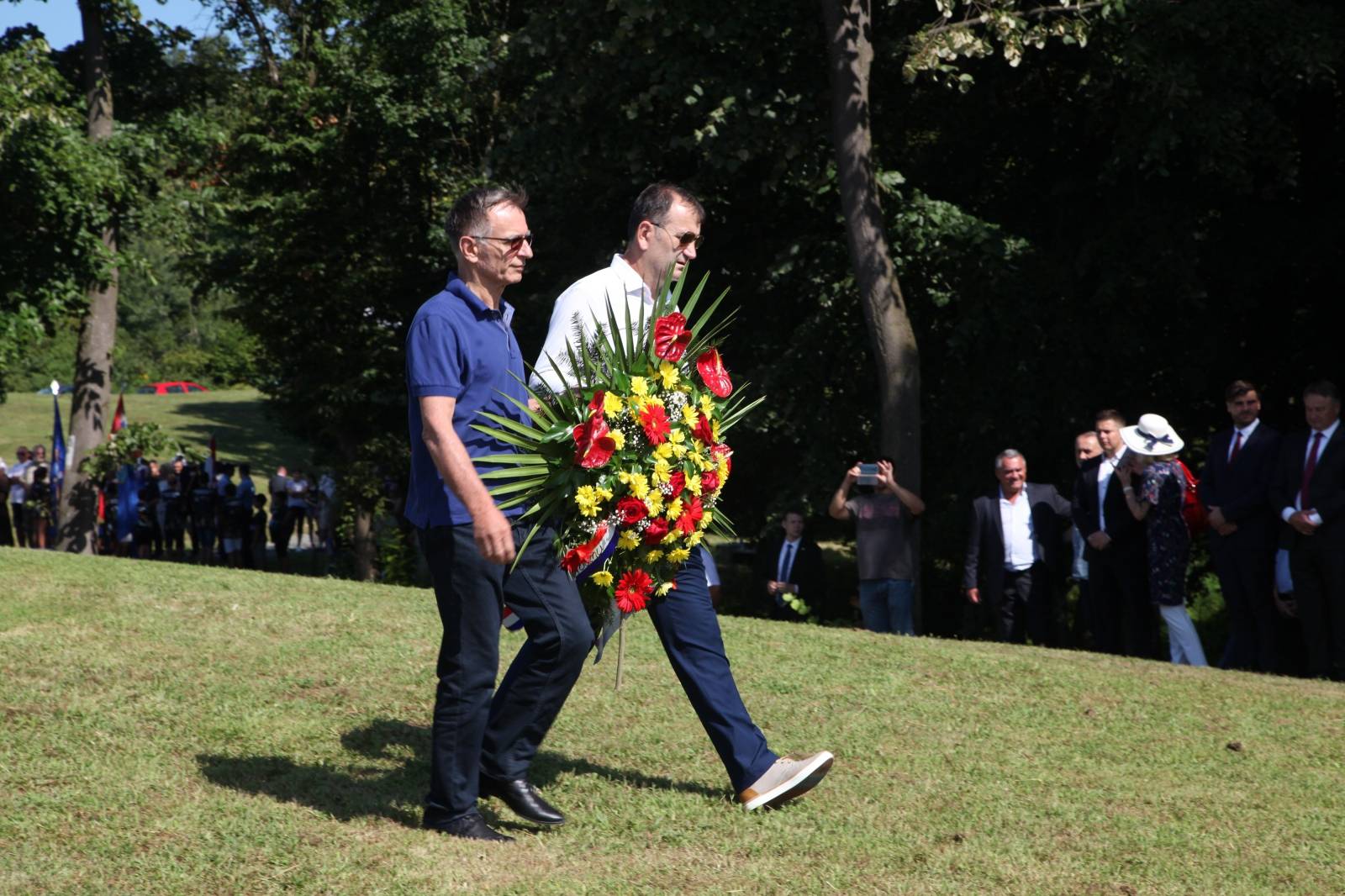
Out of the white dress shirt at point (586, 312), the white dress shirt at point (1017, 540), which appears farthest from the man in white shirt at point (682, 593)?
the white dress shirt at point (1017, 540)

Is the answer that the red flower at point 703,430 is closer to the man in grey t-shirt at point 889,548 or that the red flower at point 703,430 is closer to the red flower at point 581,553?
the red flower at point 581,553

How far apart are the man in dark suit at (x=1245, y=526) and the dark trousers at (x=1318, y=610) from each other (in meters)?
0.32

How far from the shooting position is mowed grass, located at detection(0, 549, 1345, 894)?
500cm

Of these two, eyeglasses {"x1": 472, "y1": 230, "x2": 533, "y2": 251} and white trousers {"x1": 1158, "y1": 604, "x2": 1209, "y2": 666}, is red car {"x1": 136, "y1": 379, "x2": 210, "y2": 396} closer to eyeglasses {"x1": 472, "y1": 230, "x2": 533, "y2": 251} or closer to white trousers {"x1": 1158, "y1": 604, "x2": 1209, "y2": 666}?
white trousers {"x1": 1158, "y1": 604, "x2": 1209, "y2": 666}

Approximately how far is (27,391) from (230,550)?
211 feet

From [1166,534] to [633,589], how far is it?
266 inches

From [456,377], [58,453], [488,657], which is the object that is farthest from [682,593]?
[58,453]

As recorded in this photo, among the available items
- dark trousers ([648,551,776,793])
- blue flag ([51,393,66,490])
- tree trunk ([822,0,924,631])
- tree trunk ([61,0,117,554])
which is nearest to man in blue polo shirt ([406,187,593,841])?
dark trousers ([648,551,776,793])

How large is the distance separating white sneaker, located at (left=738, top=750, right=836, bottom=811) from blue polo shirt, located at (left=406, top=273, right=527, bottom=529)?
141 cm

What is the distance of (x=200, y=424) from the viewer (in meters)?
67.2

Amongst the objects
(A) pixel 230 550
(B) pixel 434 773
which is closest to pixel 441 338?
(B) pixel 434 773

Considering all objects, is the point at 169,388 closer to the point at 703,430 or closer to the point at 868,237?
the point at 868,237

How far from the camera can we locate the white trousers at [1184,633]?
1106 centimetres

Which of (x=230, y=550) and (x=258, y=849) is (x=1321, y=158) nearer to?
(x=258, y=849)
